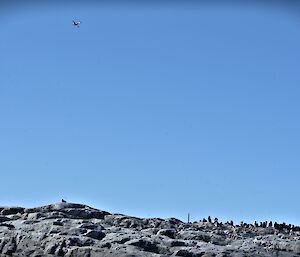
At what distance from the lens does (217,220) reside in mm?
69062

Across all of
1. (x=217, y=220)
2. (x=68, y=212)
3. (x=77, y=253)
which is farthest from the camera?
(x=217, y=220)

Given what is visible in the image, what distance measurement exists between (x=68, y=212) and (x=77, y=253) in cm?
1292

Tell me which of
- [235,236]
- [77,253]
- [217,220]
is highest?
[217,220]

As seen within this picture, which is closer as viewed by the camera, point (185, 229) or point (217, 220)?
point (185, 229)

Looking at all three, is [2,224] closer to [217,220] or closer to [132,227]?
[132,227]

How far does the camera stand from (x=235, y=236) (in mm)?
55438

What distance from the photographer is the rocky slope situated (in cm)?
4853

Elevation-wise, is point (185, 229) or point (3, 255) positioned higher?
point (185, 229)

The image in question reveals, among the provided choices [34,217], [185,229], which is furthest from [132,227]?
[34,217]

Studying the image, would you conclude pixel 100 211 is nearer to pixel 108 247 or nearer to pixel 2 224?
pixel 2 224

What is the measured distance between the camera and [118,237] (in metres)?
50.8

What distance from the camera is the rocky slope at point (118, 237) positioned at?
159 feet

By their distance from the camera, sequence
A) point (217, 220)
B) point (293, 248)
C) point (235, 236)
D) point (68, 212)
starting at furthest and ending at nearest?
1. point (217, 220)
2. point (68, 212)
3. point (235, 236)
4. point (293, 248)

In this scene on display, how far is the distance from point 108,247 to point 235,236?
38.3 feet
